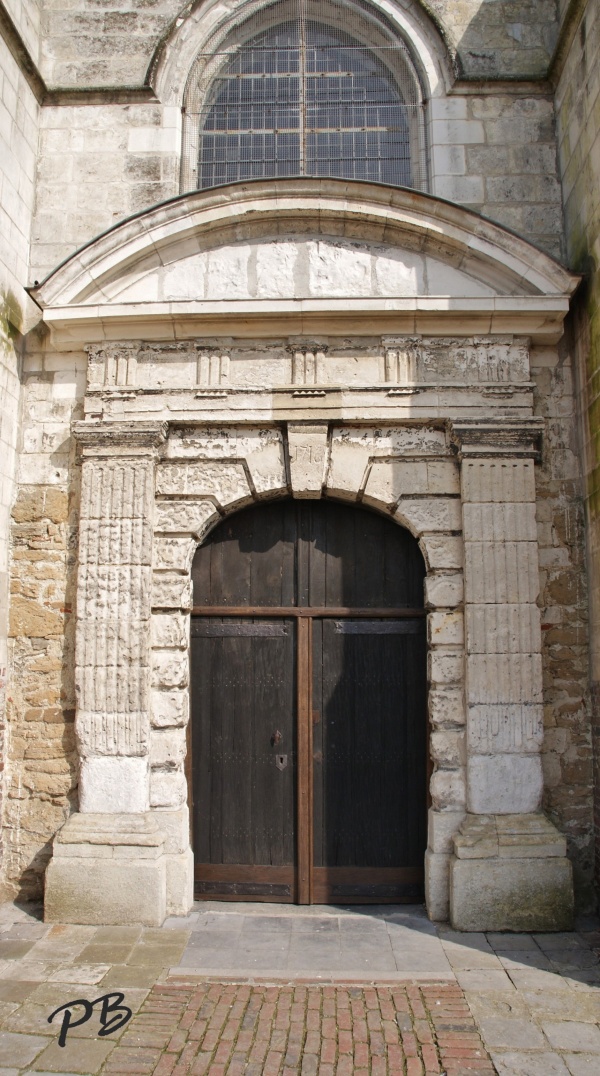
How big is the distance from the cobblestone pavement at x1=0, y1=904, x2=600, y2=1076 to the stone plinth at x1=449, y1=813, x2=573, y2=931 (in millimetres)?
100

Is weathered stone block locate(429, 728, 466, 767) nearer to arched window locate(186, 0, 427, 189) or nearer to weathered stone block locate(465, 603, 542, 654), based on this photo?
weathered stone block locate(465, 603, 542, 654)

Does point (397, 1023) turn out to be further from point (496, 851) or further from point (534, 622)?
point (534, 622)

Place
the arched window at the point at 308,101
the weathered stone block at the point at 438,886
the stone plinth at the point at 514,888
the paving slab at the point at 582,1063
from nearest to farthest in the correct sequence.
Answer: the paving slab at the point at 582,1063 → the stone plinth at the point at 514,888 → the weathered stone block at the point at 438,886 → the arched window at the point at 308,101

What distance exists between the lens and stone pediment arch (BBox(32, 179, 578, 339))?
4898mm

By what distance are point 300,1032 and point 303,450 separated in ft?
10.2

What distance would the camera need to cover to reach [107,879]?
4.44 m

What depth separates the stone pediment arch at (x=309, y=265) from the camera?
4898mm

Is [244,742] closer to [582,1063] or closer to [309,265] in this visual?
[582,1063]

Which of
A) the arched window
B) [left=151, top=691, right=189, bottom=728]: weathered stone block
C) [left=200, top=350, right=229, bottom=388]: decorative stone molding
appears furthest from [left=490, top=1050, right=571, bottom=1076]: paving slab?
the arched window

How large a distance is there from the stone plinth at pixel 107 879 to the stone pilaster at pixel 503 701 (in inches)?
68.4

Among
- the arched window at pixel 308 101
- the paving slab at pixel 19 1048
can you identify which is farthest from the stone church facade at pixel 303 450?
the paving slab at pixel 19 1048

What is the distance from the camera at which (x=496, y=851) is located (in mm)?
4398

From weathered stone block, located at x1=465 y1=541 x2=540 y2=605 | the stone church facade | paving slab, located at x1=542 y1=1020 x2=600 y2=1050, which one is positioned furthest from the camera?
weathered stone block, located at x1=465 y1=541 x2=540 y2=605

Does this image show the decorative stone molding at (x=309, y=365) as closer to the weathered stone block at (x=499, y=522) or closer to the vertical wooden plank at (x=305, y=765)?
the weathered stone block at (x=499, y=522)
